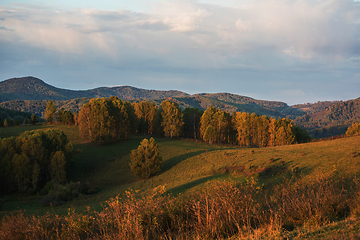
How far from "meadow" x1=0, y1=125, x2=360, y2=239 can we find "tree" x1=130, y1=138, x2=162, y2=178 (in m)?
1.81

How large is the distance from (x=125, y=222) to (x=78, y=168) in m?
45.1

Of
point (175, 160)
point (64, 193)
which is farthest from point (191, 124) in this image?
point (64, 193)

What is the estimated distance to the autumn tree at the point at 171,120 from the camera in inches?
2985

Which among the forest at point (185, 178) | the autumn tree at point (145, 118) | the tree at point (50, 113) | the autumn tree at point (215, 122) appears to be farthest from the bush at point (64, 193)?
the tree at point (50, 113)

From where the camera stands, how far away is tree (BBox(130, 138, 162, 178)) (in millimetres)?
40812

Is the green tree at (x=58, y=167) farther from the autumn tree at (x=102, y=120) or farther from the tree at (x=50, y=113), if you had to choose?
the tree at (x=50, y=113)

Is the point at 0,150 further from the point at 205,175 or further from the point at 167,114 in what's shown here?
the point at 167,114

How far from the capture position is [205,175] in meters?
33.0

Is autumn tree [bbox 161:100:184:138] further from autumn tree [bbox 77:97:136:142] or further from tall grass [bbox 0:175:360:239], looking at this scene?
tall grass [bbox 0:175:360:239]

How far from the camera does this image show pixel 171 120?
3029 inches

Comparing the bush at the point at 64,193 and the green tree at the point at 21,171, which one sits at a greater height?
the green tree at the point at 21,171

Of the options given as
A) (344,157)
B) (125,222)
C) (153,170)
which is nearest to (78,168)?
(153,170)

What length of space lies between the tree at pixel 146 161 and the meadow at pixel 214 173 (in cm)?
181

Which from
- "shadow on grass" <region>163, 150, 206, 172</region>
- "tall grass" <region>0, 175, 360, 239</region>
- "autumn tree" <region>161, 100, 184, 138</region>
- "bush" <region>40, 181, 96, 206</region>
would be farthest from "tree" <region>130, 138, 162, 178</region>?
Answer: "autumn tree" <region>161, 100, 184, 138</region>
